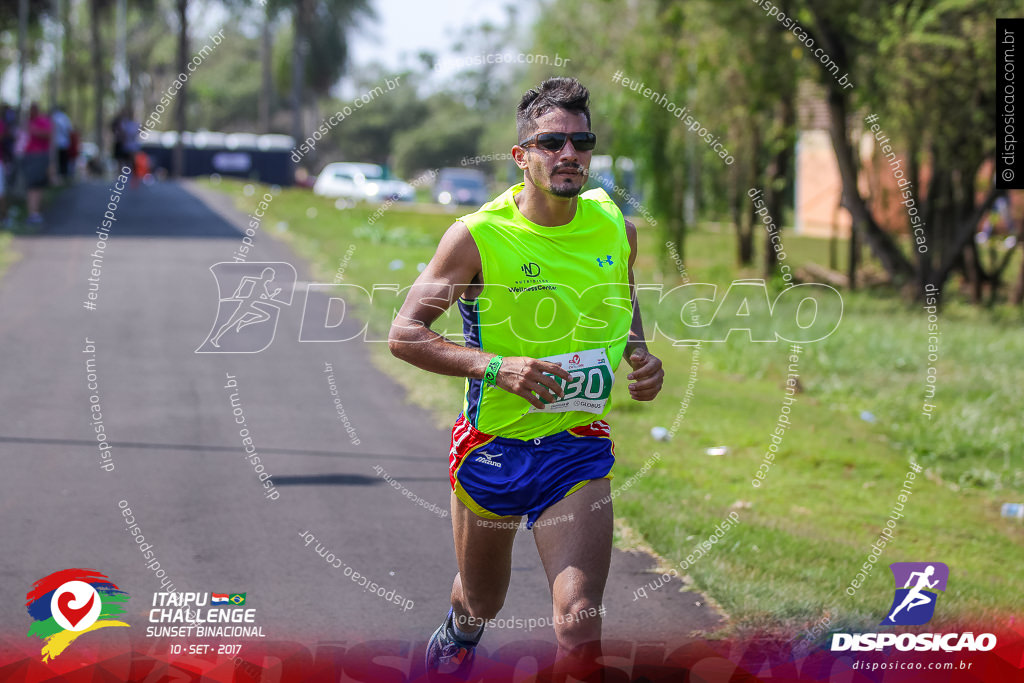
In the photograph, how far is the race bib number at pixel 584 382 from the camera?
3.47m

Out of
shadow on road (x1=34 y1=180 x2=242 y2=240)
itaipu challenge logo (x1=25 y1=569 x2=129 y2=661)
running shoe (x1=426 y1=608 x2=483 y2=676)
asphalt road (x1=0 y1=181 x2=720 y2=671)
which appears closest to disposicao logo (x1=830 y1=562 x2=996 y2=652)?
asphalt road (x1=0 y1=181 x2=720 y2=671)

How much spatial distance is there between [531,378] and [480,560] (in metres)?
0.70

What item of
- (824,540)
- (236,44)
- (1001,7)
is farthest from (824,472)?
(236,44)

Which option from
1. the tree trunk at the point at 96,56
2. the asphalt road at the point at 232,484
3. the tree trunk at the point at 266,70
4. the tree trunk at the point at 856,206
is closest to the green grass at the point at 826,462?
the asphalt road at the point at 232,484

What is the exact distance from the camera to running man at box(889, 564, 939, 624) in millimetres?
4824

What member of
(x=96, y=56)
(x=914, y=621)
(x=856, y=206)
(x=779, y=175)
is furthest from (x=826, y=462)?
(x=96, y=56)

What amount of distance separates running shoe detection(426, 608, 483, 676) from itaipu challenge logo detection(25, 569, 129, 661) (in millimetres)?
1327

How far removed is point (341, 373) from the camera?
9.51m

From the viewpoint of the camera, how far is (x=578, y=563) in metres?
3.31

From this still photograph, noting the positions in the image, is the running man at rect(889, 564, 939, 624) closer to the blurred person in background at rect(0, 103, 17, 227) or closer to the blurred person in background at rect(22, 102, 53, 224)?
the blurred person in background at rect(0, 103, 17, 227)

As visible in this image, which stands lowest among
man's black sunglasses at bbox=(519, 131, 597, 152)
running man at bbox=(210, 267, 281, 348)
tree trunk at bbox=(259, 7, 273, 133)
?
running man at bbox=(210, 267, 281, 348)

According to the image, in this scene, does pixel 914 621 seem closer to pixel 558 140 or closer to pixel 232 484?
pixel 558 140

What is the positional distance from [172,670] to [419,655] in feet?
2.90

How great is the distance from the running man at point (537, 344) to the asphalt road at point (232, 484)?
1.17 metres
